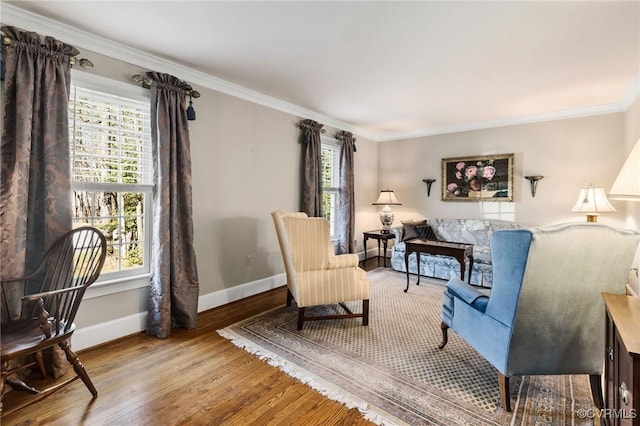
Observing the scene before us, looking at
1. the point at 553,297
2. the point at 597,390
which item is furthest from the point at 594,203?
the point at 553,297

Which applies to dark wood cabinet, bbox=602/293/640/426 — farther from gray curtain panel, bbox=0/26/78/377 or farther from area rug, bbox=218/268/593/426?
gray curtain panel, bbox=0/26/78/377

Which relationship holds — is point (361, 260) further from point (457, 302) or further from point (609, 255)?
point (609, 255)

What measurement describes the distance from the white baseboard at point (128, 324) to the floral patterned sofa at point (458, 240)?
8.01ft

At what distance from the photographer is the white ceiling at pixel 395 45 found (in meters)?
2.01

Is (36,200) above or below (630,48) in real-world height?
below

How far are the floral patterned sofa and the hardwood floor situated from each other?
3061 mm

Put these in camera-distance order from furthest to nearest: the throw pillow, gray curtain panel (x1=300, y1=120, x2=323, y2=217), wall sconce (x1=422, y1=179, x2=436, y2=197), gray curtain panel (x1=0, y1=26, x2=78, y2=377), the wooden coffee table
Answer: wall sconce (x1=422, y1=179, x2=436, y2=197), the throw pillow, gray curtain panel (x1=300, y1=120, x2=323, y2=217), the wooden coffee table, gray curtain panel (x1=0, y1=26, x2=78, y2=377)

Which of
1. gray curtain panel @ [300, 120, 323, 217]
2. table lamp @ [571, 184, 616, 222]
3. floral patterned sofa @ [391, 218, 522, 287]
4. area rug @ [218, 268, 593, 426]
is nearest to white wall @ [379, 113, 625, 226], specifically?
floral patterned sofa @ [391, 218, 522, 287]

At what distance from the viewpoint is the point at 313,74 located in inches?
120

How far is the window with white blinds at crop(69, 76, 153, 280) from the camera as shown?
2379 mm

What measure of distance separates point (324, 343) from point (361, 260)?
10.4ft

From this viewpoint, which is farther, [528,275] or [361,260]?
[361,260]

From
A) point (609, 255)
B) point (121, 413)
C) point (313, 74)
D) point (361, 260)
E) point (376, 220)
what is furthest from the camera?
point (376, 220)

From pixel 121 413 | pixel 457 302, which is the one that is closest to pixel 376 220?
pixel 457 302
